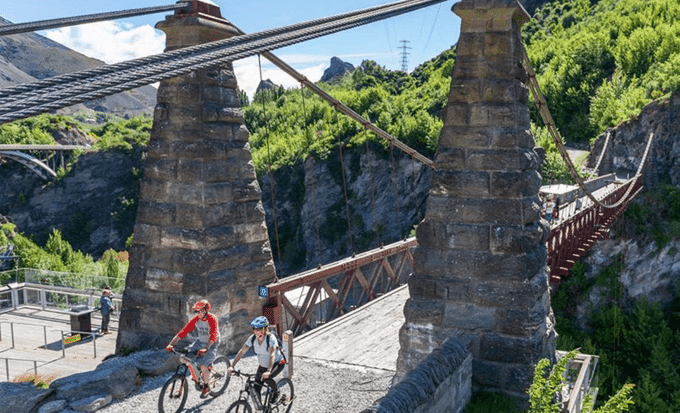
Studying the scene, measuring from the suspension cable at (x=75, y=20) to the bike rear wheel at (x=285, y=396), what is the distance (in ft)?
18.9

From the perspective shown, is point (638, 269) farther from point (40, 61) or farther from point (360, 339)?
point (40, 61)

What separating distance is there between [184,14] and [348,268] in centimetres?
570

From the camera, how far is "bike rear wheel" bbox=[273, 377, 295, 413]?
289 inches

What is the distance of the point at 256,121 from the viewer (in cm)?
6372

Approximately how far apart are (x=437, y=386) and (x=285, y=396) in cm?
199

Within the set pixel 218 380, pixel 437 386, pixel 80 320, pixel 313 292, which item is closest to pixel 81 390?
pixel 218 380

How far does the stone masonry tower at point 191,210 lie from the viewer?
9.27 m

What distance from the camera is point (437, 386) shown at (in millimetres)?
6367

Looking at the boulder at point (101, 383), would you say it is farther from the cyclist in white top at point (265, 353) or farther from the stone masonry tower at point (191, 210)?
the cyclist in white top at point (265, 353)

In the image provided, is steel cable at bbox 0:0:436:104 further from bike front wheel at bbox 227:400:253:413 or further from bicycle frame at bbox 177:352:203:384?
bike front wheel at bbox 227:400:253:413

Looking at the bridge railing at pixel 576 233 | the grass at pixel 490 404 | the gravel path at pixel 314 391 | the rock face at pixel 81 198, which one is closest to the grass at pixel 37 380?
the gravel path at pixel 314 391

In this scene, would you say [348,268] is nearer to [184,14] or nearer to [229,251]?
[229,251]

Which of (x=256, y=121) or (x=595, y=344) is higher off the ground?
(x=256, y=121)

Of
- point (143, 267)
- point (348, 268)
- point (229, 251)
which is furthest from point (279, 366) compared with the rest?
point (348, 268)
